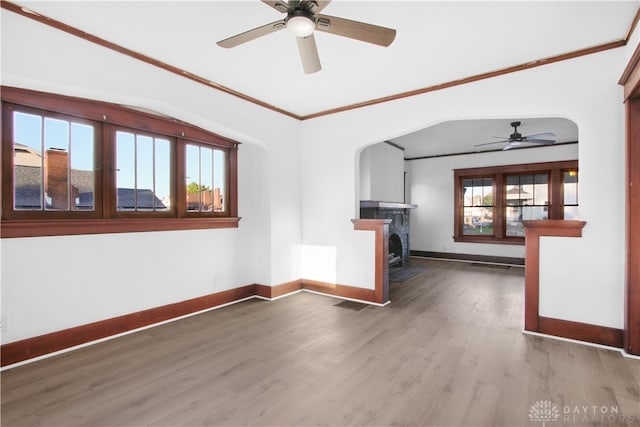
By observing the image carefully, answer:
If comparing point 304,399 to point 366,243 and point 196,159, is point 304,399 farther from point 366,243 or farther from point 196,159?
point 196,159

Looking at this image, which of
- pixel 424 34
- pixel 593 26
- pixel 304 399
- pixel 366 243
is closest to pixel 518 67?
pixel 593 26

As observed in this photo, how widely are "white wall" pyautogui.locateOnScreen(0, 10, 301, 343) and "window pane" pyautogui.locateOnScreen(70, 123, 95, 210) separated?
1.10 ft

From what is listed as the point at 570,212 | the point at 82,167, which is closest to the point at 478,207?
the point at 570,212

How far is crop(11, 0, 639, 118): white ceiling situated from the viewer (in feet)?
7.66

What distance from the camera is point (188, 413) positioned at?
1.99 m

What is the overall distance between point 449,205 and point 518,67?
5391 mm

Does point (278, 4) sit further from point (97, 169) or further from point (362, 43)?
point (97, 169)

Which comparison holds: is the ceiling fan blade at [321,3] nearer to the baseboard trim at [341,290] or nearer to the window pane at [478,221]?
the baseboard trim at [341,290]

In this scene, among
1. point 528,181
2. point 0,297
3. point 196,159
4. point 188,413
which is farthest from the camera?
point 528,181

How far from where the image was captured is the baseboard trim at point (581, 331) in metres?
2.86

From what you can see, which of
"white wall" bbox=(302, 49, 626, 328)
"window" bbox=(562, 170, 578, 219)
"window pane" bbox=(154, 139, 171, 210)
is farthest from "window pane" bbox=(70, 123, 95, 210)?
"window" bbox=(562, 170, 578, 219)

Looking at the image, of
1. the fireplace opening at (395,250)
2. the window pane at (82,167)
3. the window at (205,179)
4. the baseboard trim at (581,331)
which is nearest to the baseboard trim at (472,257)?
the fireplace opening at (395,250)

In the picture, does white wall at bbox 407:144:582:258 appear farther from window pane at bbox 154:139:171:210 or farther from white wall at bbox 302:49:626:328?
window pane at bbox 154:139:171:210

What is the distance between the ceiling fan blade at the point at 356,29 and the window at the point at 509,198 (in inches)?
263
